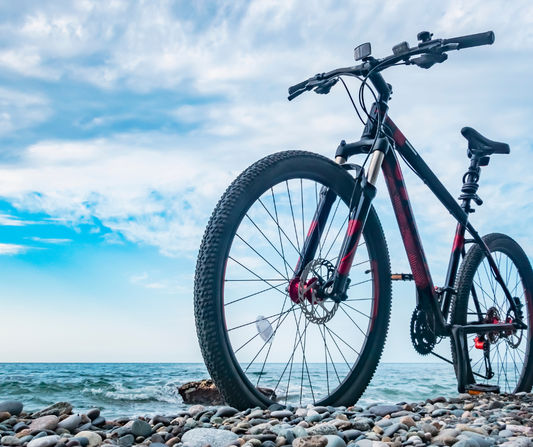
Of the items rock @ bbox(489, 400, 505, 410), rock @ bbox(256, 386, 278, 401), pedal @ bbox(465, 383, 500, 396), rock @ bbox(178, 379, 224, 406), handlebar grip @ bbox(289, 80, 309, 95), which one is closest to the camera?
rock @ bbox(256, 386, 278, 401)

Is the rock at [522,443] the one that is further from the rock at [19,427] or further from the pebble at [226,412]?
the rock at [19,427]

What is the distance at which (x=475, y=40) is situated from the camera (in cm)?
301

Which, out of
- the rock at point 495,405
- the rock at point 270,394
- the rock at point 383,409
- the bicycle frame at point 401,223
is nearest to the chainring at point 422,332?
the bicycle frame at point 401,223

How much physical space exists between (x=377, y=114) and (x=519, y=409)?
2197 millimetres

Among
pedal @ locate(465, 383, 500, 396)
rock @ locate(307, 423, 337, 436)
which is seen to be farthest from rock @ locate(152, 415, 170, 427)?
pedal @ locate(465, 383, 500, 396)

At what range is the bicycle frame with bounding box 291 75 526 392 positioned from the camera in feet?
9.67

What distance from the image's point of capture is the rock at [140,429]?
2.18m

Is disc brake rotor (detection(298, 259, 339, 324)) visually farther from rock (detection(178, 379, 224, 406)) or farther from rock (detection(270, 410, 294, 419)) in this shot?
rock (detection(178, 379, 224, 406))

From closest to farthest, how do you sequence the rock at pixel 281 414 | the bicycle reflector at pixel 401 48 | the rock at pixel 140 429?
the rock at pixel 140 429
the rock at pixel 281 414
the bicycle reflector at pixel 401 48

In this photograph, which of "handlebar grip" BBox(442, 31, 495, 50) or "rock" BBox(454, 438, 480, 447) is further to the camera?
"handlebar grip" BBox(442, 31, 495, 50)

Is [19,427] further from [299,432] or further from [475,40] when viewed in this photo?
[475,40]

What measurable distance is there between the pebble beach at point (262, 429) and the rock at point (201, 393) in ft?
10.2

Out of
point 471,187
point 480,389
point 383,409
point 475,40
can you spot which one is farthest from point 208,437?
point 471,187

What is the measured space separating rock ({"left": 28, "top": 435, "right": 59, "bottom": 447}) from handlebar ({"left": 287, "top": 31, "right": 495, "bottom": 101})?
2.61 meters
